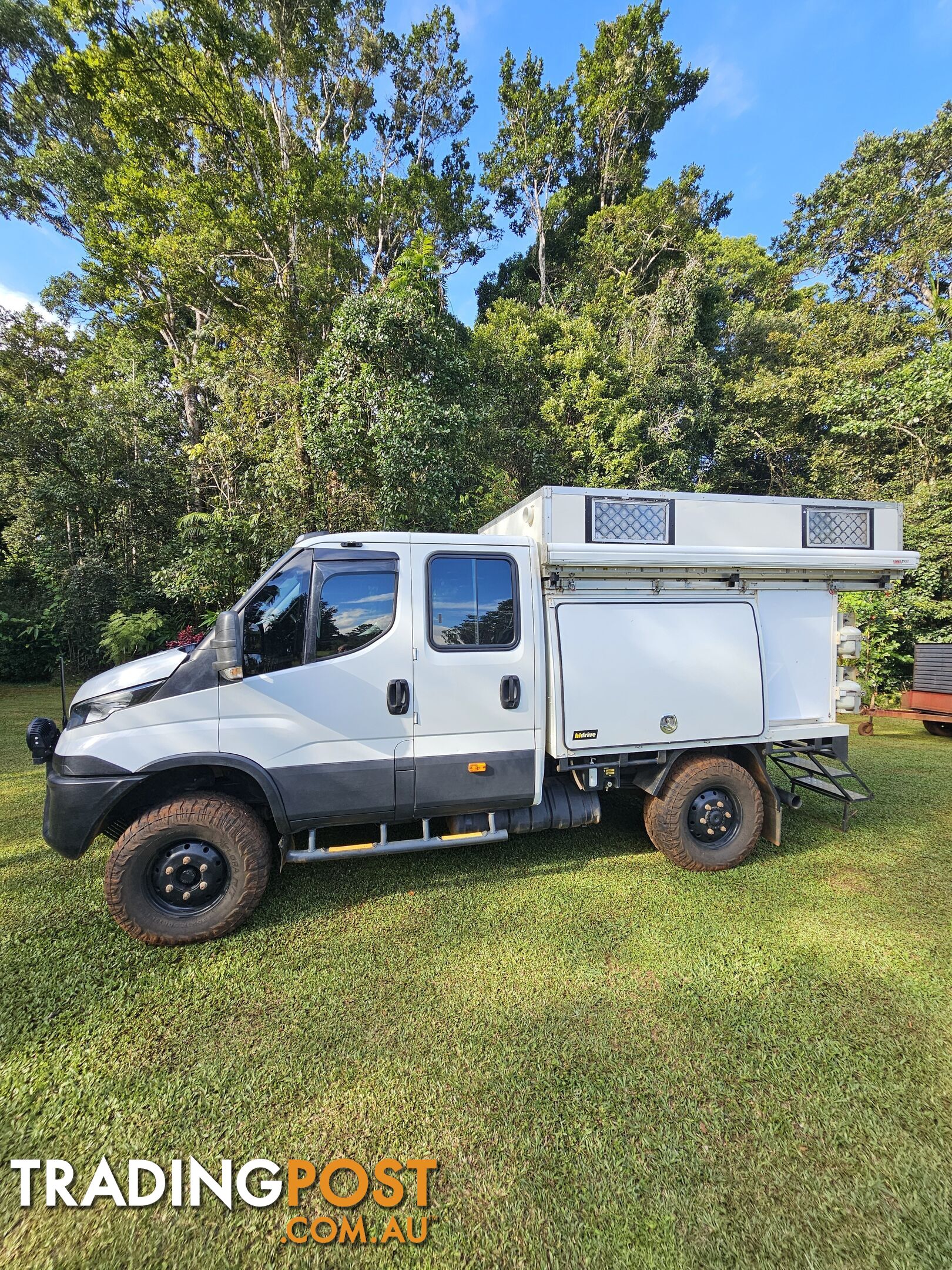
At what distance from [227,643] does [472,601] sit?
4.69 feet

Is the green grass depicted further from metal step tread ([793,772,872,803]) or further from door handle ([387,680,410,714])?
door handle ([387,680,410,714])

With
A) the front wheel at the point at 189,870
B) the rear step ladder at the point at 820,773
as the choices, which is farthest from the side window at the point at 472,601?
the rear step ladder at the point at 820,773

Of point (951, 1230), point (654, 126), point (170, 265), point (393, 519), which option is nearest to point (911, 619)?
point (393, 519)

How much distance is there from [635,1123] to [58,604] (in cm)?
1443

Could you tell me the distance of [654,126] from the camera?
779 inches

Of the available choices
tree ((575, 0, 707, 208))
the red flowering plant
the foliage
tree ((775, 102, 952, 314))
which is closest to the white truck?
the red flowering plant

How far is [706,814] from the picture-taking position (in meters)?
3.69

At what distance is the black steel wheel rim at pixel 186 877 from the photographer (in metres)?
2.88

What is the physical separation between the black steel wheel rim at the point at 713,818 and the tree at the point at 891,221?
18.2 meters

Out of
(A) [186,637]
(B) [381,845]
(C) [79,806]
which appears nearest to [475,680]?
(B) [381,845]

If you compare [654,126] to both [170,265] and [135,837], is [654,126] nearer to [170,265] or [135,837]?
[170,265]

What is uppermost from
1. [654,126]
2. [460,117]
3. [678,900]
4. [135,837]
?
[654,126]

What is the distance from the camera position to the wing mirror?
2781 mm

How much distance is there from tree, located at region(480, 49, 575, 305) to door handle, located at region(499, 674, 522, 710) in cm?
1895
